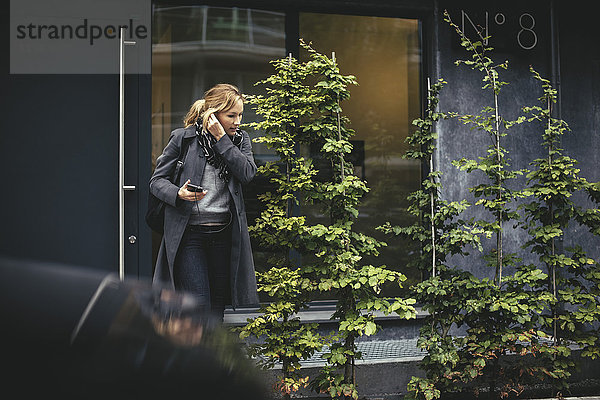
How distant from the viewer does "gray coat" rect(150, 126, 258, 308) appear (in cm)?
399

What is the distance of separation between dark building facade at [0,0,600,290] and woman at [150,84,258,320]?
72cm

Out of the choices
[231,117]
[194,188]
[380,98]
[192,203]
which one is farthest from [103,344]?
[380,98]

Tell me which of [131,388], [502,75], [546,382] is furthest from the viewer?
[502,75]

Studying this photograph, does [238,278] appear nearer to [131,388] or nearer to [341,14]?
[131,388]

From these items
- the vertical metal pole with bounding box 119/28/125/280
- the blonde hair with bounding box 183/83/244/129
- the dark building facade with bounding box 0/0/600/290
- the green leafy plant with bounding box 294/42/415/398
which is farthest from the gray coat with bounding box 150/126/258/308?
the vertical metal pole with bounding box 119/28/125/280

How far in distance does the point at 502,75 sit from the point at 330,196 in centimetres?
283

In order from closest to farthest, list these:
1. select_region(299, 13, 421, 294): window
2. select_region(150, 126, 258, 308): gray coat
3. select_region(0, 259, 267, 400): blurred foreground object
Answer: select_region(0, 259, 267, 400): blurred foreground object < select_region(150, 126, 258, 308): gray coat < select_region(299, 13, 421, 294): window

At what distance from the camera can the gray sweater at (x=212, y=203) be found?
4.05 meters

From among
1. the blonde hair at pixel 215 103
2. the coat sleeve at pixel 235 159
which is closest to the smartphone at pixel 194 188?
the coat sleeve at pixel 235 159

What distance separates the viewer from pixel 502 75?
241 inches

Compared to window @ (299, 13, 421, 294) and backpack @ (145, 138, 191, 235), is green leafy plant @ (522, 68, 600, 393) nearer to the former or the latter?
window @ (299, 13, 421, 294)

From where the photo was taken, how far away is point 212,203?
408 centimetres

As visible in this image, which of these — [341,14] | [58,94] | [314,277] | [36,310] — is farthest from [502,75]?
[36,310]

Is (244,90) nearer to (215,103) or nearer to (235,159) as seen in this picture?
(215,103)
